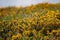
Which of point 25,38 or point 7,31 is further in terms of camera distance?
point 7,31

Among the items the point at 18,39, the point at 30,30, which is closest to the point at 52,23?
the point at 30,30

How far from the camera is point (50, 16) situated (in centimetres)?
1277

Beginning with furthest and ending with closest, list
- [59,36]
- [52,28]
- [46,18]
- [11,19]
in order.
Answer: [11,19], [46,18], [52,28], [59,36]

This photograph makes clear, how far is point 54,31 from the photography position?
11281 mm

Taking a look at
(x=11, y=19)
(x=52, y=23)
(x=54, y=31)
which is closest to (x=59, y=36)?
(x=54, y=31)

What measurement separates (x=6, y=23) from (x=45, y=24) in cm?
239

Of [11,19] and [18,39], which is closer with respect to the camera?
[18,39]

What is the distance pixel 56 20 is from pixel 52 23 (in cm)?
38

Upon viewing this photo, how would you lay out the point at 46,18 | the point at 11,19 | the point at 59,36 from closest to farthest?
the point at 59,36, the point at 46,18, the point at 11,19

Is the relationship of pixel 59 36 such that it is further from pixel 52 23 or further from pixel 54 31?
pixel 52 23

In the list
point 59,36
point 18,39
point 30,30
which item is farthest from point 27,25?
point 59,36

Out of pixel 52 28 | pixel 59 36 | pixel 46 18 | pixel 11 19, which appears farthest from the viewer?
pixel 11 19

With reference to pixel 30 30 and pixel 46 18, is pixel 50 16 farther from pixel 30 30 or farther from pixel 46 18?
pixel 30 30

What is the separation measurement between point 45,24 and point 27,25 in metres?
1.04
